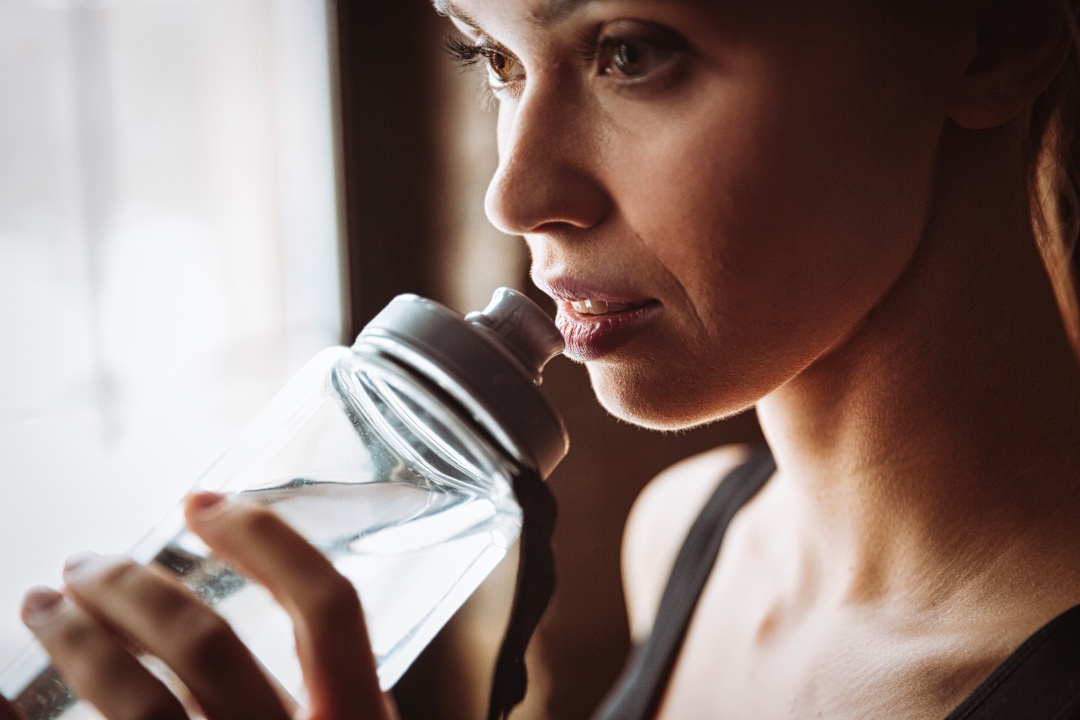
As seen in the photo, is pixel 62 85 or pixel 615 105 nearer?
pixel 615 105

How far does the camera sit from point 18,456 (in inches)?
34.0

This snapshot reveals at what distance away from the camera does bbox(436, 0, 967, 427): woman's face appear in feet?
1.55

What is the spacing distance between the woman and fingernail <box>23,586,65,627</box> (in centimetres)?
7

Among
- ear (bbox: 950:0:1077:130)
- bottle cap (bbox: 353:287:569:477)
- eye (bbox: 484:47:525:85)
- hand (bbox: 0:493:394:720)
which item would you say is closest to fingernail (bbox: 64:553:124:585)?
hand (bbox: 0:493:394:720)

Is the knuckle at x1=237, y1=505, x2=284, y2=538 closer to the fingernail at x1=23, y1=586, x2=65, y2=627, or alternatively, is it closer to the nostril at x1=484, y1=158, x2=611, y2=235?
the fingernail at x1=23, y1=586, x2=65, y2=627

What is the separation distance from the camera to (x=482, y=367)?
0.42m

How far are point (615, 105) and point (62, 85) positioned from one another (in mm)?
661

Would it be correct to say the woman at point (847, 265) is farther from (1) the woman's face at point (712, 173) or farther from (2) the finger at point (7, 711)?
(2) the finger at point (7, 711)

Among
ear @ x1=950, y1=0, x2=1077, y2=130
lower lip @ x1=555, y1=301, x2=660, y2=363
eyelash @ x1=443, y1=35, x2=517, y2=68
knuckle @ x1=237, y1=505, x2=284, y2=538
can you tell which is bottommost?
knuckle @ x1=237, y1=505, x2=284, y2=538

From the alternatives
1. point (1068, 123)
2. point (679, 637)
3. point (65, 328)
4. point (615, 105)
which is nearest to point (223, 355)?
point (65, 328)

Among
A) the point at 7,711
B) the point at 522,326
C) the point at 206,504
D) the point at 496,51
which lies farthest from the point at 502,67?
the point at 7,711

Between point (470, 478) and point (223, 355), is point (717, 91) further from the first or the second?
point (223, 355)

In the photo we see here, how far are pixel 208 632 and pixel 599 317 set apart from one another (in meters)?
0.28

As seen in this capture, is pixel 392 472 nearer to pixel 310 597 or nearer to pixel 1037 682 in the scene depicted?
pixel 310 597
